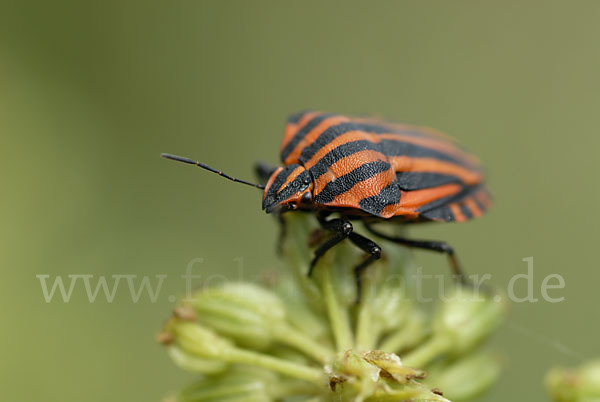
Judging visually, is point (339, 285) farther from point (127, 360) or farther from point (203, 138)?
point (203, 138)

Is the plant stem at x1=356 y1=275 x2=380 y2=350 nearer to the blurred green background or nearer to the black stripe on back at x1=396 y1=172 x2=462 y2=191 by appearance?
the black stripe on back at x1=396 y1=172 x2=462 y2=191

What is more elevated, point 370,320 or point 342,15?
point 342,15

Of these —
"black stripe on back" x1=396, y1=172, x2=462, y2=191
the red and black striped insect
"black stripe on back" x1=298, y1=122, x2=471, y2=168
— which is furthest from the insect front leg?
"black stripe on back" x1=396, y1=172, x2=462, y2=191

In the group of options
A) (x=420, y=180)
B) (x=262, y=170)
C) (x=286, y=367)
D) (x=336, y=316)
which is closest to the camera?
(x=286, y=367)

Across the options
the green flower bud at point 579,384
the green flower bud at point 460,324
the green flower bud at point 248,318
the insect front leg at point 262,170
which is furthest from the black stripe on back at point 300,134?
the green flower bud at point 579,384

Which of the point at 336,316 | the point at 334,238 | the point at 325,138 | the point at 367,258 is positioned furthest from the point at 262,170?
the point at 336,316

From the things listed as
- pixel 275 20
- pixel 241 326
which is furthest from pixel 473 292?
pixel 275 20

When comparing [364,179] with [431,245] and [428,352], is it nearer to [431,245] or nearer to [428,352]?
[431,245]
